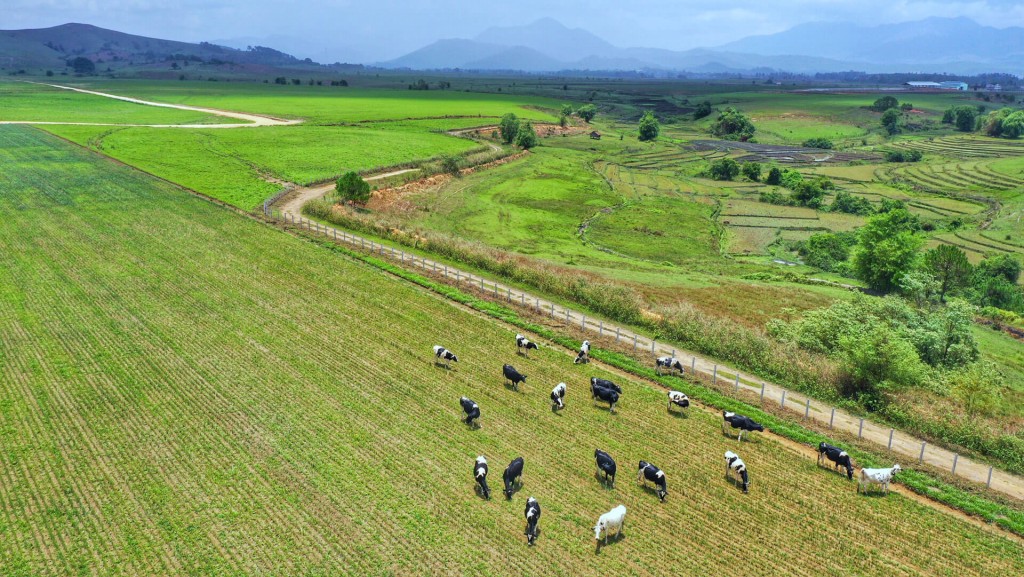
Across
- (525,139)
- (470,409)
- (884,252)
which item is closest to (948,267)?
(884,252)

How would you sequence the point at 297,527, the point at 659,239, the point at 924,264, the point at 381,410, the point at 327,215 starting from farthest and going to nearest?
the point at 659,239 < the point at 327,215 < the point at 924,264 < the point at 381,410 < the point at 297,527

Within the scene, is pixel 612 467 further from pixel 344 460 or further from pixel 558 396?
pixel 344 460

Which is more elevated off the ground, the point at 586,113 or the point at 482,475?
the point at 586,113

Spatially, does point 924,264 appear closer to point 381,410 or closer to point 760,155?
point 381,410

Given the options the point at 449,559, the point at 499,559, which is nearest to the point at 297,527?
the point at 449,559

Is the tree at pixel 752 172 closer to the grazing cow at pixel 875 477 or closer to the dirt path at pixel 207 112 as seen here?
the dirt path at pixel 207 112
